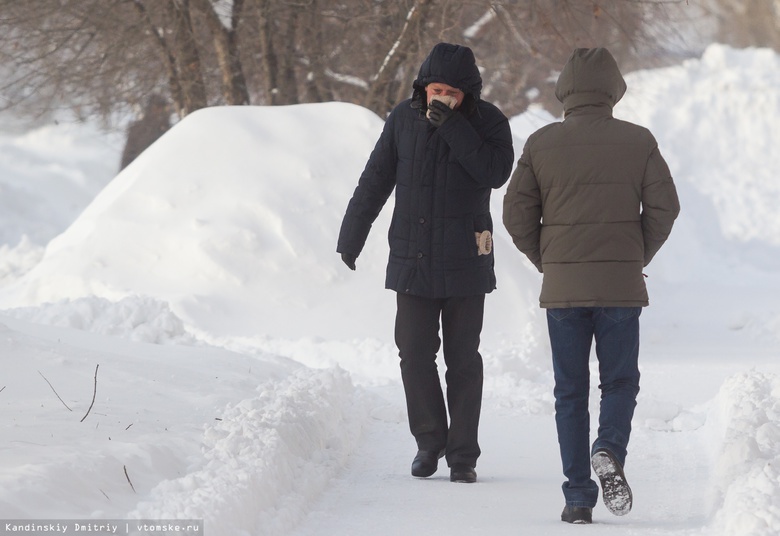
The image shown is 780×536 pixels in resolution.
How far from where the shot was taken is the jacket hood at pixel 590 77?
4.28 m

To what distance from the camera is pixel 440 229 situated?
16.1 ft

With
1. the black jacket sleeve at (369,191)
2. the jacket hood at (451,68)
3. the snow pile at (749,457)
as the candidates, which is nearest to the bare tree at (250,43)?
the snow pile at (749,457)

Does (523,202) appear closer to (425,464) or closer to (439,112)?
(439,112)

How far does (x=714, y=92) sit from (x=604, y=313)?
20.6 metres

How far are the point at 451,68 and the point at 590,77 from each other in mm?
691

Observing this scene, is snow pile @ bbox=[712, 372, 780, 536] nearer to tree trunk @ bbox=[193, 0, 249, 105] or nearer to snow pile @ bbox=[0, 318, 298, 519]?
snow pile @ bbox=[0, 318, 298, 519]

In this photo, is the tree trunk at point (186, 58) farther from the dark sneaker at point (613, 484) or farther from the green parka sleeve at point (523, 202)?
the dark sneaker at point (613, 484)

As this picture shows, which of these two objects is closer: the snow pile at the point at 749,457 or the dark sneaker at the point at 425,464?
the snow pile at the point at 749,457

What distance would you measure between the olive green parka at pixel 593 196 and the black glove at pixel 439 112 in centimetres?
54

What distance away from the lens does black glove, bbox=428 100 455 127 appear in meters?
Result: 4.76

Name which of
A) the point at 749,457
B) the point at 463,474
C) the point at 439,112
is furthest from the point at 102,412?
the point at 749,457

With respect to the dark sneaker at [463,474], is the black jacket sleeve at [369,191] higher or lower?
higher

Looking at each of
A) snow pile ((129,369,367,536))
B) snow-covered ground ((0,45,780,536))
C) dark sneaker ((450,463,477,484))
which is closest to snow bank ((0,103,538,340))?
snow-covered ground ((0,45,780,536))

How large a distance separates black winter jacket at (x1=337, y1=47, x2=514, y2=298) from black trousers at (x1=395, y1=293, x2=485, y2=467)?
12 centimetres
